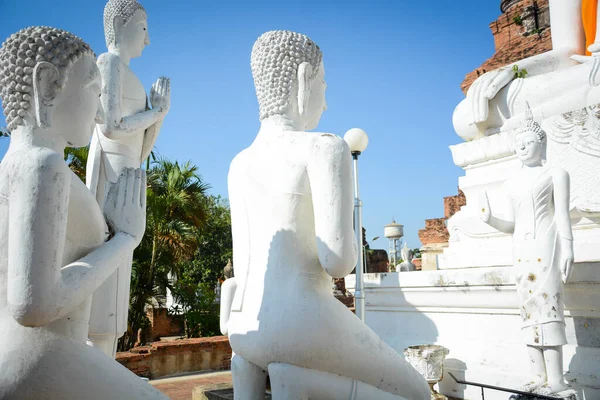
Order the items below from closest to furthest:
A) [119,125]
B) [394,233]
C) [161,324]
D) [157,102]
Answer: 1. [119,125]
2. [157,102]
3. [161,324]
4. [394,233]

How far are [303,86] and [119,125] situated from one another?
1290mm

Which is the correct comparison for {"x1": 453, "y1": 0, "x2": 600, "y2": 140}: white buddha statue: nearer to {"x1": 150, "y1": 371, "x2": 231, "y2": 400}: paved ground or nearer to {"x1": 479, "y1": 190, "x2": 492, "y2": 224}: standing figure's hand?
{"x1": 479, "y1": 190, "x2": 492, "y2": 224}: standing figure's hand

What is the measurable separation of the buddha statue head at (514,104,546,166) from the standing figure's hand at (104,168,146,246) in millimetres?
2803

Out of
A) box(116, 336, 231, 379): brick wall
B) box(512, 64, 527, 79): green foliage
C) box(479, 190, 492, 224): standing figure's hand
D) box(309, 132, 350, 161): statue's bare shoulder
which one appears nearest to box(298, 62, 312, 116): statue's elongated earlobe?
box(309, 132, 350, 161): statue's bare shoulder

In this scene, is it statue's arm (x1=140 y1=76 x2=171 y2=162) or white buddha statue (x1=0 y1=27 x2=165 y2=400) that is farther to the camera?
statue's arm (x1=140 y1=76 x2=171 y2=162)

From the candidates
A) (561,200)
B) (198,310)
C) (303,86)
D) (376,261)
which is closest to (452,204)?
(198,310)

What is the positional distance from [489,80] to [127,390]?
5346mm

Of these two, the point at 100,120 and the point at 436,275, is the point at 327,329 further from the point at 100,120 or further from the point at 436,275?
the point at 436,275

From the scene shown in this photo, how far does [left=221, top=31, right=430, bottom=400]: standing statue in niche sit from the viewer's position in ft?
5.76

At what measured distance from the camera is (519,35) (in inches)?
613

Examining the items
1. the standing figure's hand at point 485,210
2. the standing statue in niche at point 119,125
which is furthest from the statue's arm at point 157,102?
the standing figure's hand at point 485,210

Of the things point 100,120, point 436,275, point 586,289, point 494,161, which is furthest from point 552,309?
point 100,120

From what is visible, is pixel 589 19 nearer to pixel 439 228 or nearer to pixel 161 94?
pixel 161 94

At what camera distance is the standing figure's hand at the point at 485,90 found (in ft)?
18.4
